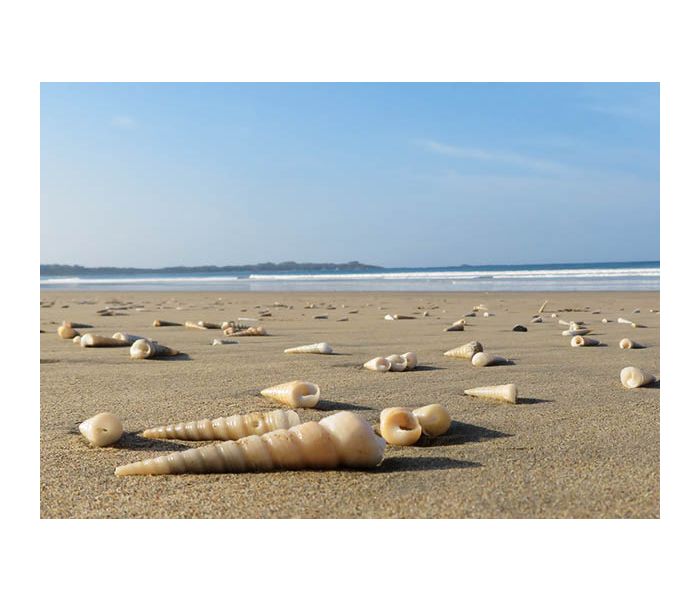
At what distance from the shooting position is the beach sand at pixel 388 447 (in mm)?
1665

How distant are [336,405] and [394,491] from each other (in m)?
0.95

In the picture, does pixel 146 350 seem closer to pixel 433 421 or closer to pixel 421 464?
pixel 433 421

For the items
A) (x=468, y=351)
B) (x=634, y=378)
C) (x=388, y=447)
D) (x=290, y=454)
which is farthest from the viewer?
(x=468, y=351)

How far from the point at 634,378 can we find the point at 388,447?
1.43 m

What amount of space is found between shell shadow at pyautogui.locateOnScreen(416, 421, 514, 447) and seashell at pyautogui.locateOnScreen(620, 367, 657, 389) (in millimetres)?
991

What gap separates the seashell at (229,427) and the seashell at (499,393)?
964 mm

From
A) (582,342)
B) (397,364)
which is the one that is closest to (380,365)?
(397,364)

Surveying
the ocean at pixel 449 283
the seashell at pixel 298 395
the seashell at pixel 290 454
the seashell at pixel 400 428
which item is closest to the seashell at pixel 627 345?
the seashell at pixel 298 395

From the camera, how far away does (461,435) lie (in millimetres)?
2248

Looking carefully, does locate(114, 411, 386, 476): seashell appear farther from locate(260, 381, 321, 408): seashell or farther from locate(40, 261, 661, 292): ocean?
locate(40, 261, 661, 292): ocean

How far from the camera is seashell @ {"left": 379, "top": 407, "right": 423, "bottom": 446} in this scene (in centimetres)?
209

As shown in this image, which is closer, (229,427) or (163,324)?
(229,427)
